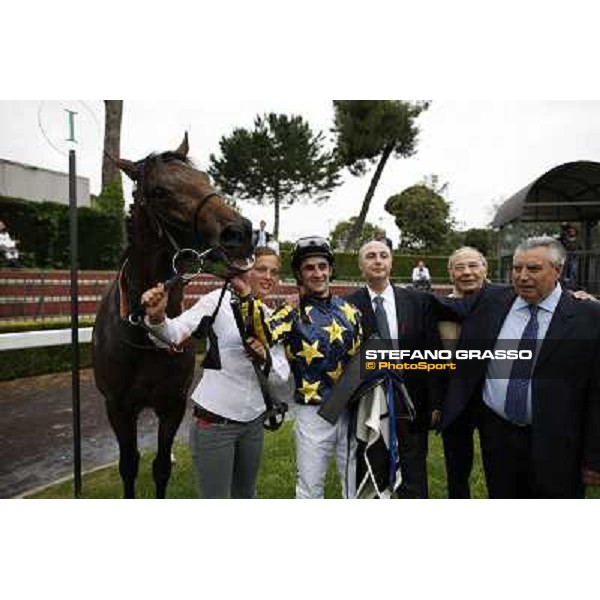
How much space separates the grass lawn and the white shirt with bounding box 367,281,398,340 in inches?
28.4

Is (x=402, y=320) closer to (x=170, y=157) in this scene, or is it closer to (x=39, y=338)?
(x=170, y=157)

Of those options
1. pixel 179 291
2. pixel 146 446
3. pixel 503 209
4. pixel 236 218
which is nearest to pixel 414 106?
pixel 503 209

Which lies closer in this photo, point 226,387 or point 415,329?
point 226,387

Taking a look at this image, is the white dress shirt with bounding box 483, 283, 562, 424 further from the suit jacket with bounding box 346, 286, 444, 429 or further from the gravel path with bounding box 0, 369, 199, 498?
the gravel path with bounding box 0, 369, 199, 498

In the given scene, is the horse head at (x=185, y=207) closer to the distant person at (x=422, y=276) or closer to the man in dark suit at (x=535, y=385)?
the distant person at (x=422, y=276)

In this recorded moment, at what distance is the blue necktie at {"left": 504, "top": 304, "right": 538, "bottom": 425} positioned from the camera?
239 centimetres

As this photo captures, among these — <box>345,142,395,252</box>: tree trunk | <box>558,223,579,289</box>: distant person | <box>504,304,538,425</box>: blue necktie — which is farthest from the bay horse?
<box>558,223,579,289</box>: distant person

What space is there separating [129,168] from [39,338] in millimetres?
1094

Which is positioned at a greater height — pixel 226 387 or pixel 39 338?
pixel 39 338

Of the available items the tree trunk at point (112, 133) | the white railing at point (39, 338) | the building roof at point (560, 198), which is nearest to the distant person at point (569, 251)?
the building roof at point (560, 198)

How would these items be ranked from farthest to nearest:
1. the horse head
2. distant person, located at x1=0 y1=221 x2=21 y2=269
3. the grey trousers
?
distant person, located at x1=0 y1=221 x2=21 y2=269 → the grey trousers → the horse head

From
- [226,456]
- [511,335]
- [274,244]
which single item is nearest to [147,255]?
[274,244]

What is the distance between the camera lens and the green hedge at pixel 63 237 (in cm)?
259

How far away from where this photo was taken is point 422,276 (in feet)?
8.23
